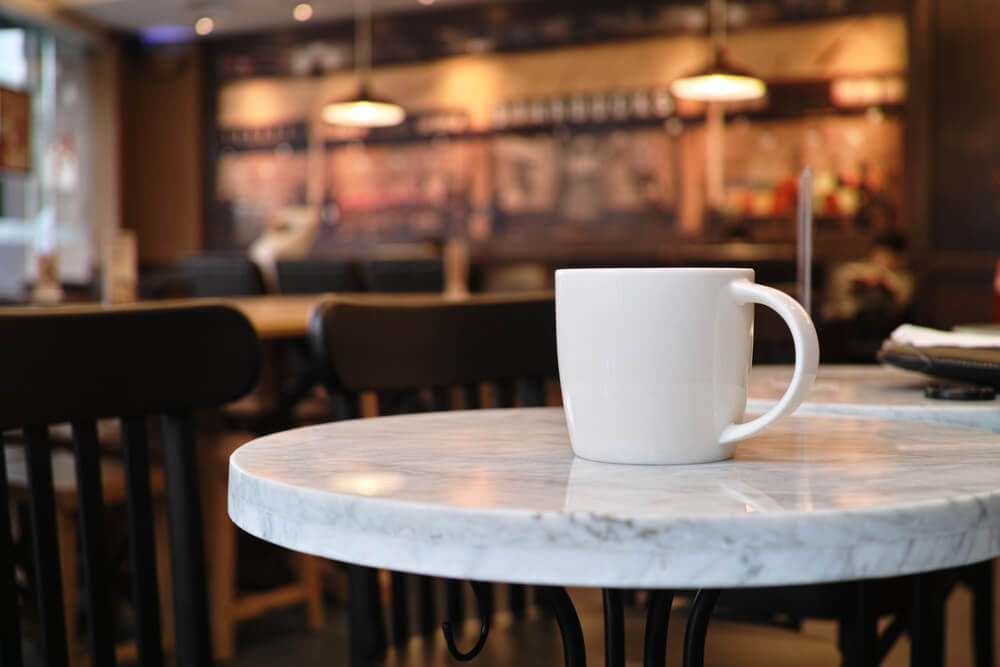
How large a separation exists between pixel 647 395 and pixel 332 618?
2.40m

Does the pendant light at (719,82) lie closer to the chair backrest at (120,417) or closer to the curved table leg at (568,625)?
the chair backrest at (120,417)

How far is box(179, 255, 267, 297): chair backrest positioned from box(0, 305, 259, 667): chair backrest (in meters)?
3.93

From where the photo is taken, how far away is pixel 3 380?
2.56 ft

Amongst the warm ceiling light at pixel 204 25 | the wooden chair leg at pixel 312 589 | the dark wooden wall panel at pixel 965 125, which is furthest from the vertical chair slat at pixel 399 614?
the warm ceiling light at pixel 204 25

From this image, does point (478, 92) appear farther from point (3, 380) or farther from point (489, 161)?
point (3, 380)

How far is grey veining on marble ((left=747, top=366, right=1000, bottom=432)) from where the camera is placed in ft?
2.87

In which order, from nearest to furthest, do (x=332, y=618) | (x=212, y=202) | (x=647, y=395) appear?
(x=647, y=395) < (x=332, y=618) < (x=212, y=202)

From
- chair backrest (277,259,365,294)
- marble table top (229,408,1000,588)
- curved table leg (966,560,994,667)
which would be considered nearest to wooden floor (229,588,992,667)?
marble table top (229,408,1000,588)

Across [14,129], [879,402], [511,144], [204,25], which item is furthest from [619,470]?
[204,25]

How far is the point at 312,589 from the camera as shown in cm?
269

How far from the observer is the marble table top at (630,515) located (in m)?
0.44

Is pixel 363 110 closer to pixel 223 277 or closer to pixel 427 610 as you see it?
pixel 223 277

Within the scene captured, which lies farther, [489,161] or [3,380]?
[489,161]

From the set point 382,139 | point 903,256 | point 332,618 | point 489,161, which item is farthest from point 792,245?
point 332,618
